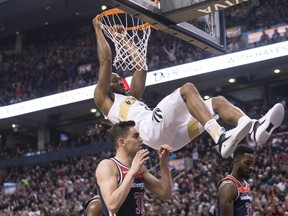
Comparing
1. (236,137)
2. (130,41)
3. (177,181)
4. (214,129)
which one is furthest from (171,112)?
(177,181)

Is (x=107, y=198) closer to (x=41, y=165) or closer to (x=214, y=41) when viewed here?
(x=214, y=41)

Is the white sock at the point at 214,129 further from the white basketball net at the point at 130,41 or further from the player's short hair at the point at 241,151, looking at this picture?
the white basketball net at the point at 130,41

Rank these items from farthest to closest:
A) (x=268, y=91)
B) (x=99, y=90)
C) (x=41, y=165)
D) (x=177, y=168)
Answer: (x=41, y=165) → (x=268, y=91) → (x=177, y=168) → (x=99, y=90)

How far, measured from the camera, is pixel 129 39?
281 inches

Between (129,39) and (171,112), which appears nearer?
(171,112)

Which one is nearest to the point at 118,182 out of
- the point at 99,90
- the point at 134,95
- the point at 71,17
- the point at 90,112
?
the point at 99,90

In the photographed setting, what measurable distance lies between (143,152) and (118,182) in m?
0.33

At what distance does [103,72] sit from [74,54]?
76.2 ft

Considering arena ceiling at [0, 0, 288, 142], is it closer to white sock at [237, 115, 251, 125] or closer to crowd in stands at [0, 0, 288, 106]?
crowd in stands at [0, 0, 288, 106]

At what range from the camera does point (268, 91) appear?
2445cm

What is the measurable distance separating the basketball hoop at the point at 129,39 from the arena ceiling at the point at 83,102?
14.8m

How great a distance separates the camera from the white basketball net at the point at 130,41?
275 inches

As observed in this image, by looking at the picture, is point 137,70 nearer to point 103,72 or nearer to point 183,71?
point 103,72

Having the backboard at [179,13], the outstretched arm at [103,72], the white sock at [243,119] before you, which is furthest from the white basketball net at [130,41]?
the white sock at [243,119]
